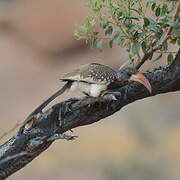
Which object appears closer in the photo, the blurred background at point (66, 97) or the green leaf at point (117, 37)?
the green leaf at point (117, 37)

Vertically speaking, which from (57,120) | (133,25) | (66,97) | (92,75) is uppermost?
(133,25)

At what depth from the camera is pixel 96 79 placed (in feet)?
4.01

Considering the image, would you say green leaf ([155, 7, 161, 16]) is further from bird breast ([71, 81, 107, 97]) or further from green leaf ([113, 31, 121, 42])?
bird breast ([71, 81, 107, 97])

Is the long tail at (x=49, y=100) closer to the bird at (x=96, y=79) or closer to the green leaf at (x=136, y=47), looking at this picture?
the bird at (x=96, y=79)

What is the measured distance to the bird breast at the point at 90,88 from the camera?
1218mm

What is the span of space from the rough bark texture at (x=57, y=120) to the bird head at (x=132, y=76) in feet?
0.15

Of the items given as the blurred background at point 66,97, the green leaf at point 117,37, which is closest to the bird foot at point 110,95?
the green leaf at point 117,37

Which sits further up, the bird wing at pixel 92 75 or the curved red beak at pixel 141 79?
the bird wing at pixel 92 75

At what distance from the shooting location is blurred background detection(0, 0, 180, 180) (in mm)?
3160

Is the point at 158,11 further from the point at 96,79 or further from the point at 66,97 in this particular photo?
the point at 66,97

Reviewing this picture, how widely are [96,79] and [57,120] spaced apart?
0.13 metres

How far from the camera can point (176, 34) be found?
1.17m

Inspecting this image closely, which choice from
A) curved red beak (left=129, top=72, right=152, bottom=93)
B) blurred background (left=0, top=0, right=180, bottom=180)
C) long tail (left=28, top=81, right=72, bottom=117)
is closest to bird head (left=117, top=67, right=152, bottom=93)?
curved red beak (left=129, top=72, right=152, bottom=93)

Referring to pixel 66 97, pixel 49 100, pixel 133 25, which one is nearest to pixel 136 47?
pixel 133 25
